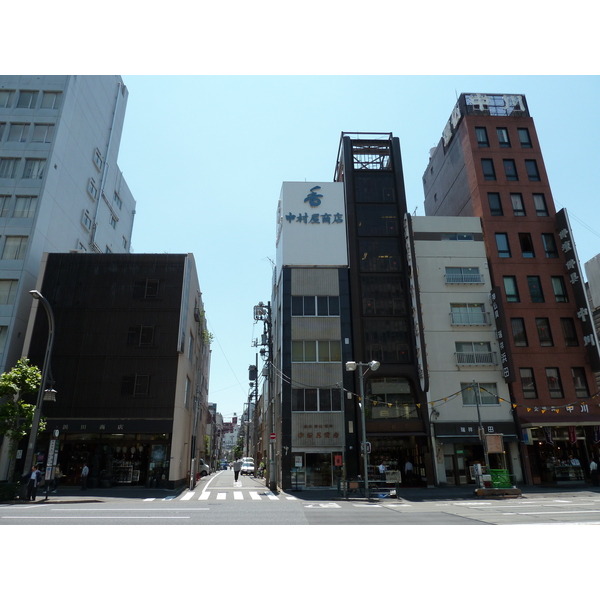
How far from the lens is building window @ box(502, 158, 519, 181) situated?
1528 inches

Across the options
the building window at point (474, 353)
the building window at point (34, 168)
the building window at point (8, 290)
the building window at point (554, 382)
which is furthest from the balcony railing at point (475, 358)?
the building window at point (34, 168)

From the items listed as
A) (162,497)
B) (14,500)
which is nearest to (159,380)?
(162,497)

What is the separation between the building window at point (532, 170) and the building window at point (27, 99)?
43.8 meters

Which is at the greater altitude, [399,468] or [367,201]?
[367,201]

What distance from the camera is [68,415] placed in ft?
92.9

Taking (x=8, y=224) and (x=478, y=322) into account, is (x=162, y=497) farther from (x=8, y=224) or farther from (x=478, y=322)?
(x=478, y=322)

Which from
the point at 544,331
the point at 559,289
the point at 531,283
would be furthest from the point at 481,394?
the point at 559,289

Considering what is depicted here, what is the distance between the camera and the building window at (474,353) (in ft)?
111

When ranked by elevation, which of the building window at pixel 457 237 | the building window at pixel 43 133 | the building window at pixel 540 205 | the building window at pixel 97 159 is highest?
the building window at pixel 97 159

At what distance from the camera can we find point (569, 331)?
114 feet

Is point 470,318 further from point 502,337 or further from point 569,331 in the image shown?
point 569,331

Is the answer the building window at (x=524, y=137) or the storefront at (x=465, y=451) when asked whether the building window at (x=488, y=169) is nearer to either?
the building window at (x=524, y=137)

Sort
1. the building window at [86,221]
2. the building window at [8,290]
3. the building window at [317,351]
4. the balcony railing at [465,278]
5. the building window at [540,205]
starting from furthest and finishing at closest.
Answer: the building window at [86,221]
the building window at [540,205]
the balcony railing at [465,278]
the building window at [317,351]
the building window at [8,290]

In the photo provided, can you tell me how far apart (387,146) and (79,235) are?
30.4 metres
